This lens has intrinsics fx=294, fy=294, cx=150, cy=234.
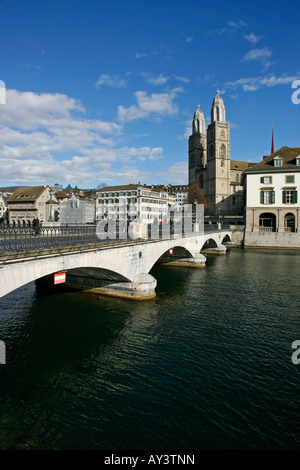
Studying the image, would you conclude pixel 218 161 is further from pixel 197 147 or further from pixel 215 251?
pixel 215 251

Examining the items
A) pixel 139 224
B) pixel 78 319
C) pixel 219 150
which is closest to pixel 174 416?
pixel 78 319

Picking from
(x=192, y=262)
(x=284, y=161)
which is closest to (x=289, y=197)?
(x=284, y=161)

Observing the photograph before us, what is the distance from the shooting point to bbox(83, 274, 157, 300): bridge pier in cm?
2052

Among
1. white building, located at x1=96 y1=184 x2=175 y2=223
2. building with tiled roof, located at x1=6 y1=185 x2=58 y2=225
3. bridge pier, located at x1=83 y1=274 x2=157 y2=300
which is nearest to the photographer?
bridge pier, located at x1=83 y1=274 x2=157 y2=300

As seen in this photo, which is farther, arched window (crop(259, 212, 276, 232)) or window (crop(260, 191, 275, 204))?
arched window (crop(259, 212, 276, 232))

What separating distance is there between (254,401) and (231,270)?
2455 centimetres

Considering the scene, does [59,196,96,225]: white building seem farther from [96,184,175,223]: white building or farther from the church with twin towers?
the church with twin towers

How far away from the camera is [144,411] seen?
889 cm

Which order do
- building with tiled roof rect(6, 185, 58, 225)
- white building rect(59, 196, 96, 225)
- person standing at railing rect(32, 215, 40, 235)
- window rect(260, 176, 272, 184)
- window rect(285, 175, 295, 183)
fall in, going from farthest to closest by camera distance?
1. white building rect(59, 196, 96, 225)
2. building with tiled roof rect(6, 185, 58, 225)
3. window rect(260, 176, 272, 184)
4. window rect(285, 175, 295, 183)
5. person standing at railing rect(32, 215, 40, 235)

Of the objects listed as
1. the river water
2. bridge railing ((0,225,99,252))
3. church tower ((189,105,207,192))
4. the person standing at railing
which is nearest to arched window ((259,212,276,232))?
the river water

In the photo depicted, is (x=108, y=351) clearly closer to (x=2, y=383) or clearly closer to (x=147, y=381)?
(x=147, y=381)

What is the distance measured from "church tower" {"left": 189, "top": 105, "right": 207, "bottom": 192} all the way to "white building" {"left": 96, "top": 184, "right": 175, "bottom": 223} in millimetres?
16457

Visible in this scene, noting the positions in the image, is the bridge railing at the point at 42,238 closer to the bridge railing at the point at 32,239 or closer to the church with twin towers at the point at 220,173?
the bridge railing at the point at 32,239

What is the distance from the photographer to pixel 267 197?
6106 cm
